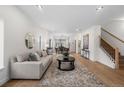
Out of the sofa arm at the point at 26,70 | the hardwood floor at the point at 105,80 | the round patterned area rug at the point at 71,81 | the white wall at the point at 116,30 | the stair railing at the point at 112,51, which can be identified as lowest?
the hardwood floor at the point at 105,80

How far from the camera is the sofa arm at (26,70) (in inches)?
166

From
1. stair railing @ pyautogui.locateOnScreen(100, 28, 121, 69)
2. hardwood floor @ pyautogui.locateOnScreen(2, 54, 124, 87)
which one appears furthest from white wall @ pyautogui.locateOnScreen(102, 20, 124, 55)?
hardwood floor @ pyautogui.locateOnScreen(2, 54, 124, 87)

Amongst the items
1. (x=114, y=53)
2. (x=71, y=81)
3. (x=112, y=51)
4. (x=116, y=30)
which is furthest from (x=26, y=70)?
(x=116, y=30)

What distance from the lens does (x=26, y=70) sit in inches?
166

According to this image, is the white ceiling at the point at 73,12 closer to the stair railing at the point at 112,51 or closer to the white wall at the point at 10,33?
the white wall at the point at 10,33

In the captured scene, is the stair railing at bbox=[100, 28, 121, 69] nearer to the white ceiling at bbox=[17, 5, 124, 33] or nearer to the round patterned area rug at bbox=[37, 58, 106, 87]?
the white ceiling at bbox=[17, 5, 124, 33]

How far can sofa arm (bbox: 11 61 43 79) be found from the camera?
13.8ft

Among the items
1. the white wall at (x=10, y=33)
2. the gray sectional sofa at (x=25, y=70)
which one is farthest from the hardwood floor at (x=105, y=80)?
the white wall at (x=10, y=33)

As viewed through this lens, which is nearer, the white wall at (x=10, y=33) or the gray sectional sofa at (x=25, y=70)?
the white wall at (x=10, y=33)

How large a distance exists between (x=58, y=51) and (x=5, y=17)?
1127 centimetres

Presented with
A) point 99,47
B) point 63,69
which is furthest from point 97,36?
point 63,69

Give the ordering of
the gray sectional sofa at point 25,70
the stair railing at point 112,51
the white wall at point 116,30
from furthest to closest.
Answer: the white wall at point 116,30, the stair railing at point 112,51, the gray sectional sofa at point 25,70

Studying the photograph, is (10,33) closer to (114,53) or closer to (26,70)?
(26,70)

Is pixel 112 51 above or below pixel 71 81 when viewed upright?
above
